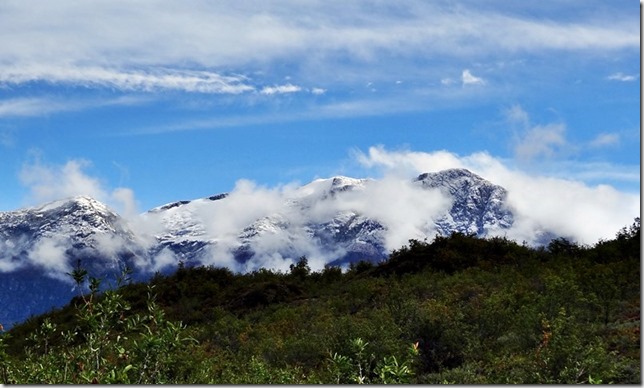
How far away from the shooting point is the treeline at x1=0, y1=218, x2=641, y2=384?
950 cm

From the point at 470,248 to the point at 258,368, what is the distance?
32.6m

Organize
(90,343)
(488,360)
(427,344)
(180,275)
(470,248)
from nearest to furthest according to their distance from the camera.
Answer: (90,343), (488,360), (427,344), (470,248), (180,275)

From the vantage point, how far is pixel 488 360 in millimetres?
17719

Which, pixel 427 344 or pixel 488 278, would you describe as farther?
pixel 488 278

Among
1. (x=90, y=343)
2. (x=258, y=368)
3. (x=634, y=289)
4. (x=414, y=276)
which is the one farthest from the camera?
(x=414, y=276)

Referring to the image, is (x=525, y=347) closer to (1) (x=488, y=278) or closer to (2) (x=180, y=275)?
(1) (x=488, y=278)

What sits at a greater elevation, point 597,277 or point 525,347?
point 597,277

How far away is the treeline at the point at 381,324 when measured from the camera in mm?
9500

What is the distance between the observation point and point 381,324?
21562mm

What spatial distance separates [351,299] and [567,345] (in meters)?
20.5

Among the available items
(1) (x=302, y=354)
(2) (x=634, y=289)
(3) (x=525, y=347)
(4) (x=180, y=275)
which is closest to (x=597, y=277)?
(2) (x=634, y=289)

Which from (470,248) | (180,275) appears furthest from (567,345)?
(180,275)

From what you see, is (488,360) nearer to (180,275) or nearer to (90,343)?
(90,343)

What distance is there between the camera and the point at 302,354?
21031 millimetres
